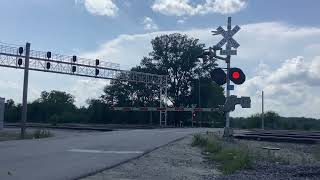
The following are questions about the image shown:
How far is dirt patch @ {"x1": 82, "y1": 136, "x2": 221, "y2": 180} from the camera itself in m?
14.8

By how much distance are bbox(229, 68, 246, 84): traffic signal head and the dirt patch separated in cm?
657

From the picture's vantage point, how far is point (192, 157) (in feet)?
71.3

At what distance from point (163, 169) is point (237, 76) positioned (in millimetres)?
11684

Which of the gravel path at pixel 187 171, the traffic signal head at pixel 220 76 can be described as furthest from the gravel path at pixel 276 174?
the traffic signal head at pixel 220 76

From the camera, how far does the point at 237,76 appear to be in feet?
90.5

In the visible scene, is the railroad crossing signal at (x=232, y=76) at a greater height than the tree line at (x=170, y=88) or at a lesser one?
lesser

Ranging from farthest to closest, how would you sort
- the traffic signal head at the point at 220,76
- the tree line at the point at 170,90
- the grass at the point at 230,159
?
1. the tree line at the point at 170,90
2. the traffic signal head at the point at 220,76
3. the grass at the point at 230,159

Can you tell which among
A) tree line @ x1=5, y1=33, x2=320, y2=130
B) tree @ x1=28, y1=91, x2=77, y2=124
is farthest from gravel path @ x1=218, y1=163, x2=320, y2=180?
tree @ x1=28, y1=91, x2=77, y2=124

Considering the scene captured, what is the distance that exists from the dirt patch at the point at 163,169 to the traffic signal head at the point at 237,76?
6.57 m

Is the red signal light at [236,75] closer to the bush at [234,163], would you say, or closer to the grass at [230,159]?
the grass at [230,159]

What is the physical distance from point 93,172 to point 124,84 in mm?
92880

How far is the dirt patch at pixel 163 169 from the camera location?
48.6 feet

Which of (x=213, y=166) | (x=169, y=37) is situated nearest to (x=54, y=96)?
(x=169, y=37)

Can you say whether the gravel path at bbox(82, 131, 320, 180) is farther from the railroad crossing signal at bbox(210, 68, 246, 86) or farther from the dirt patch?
the railroad crossing signal at bbox(210, 68, 246, 86)
